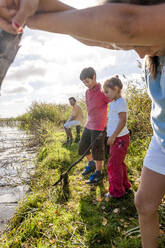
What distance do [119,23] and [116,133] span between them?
7.27 ft

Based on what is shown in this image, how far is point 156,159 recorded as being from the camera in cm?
119

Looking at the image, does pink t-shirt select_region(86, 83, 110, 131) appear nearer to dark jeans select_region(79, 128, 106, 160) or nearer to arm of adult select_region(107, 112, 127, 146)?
dark jeans select_region(79, 128, 106, 160)

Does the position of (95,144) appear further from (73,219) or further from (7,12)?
(7,12)

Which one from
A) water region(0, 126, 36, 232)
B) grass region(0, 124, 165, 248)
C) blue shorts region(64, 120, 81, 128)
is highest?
blue shorts region(64, 120, 81, 128)

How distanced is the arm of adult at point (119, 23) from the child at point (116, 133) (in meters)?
2.13

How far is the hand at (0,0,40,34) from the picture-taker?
635 mm

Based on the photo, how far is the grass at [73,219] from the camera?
207 centimetres

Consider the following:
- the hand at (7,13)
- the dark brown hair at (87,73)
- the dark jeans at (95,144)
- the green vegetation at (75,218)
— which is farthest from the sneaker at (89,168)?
the hand at (7,13)

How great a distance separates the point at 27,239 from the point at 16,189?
5.30ft

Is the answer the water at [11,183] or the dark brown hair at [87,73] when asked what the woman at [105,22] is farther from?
the dark brown hair at [87,73]

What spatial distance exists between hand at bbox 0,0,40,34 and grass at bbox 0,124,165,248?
195 cm

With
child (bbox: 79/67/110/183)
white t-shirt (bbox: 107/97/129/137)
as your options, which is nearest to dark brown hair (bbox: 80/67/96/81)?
child (bbox: 79/67/110/183)

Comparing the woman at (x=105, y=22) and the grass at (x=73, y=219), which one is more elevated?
the woman at (x=105, y=22)

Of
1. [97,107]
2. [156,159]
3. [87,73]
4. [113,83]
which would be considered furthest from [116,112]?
[156,159]
